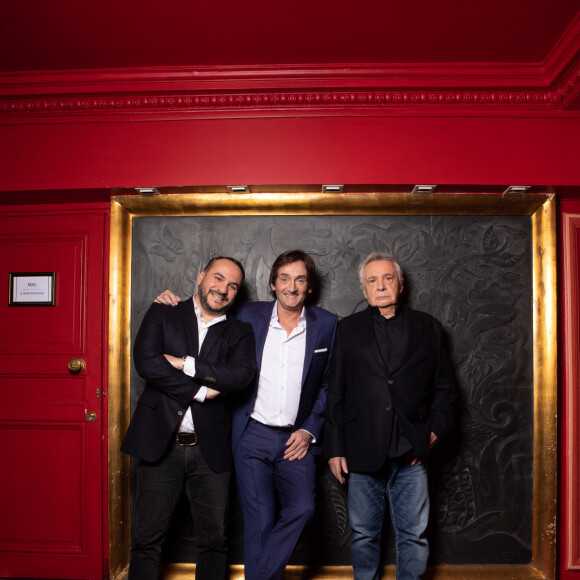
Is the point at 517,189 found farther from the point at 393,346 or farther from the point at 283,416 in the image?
the point at 283,416

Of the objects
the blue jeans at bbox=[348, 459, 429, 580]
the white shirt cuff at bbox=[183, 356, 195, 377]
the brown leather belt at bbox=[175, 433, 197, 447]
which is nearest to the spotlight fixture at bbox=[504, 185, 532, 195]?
the blue jeans at bbox=[348, 459, 429, 580]

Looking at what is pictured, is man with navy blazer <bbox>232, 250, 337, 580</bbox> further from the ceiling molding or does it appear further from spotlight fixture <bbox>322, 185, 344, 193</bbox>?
the ceiling molding

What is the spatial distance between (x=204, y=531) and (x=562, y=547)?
2108 mm

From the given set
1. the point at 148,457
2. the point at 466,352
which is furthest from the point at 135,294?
the point at 466,352

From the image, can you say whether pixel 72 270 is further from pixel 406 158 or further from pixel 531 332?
pixel 531 332

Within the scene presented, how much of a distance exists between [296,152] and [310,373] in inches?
50.6

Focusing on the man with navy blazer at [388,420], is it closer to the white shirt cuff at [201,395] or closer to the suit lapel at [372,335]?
the suit lapel at [372,335]

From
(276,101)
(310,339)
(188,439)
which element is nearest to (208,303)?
(310,339)

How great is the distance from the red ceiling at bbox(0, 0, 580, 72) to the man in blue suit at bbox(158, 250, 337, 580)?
43.9 inches

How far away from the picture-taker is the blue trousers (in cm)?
230

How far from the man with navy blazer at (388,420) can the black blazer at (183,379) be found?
0.51 m

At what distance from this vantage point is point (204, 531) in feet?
7.72

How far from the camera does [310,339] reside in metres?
2.48

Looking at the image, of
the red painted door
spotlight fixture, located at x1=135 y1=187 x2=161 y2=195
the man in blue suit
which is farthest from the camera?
the red painted door
